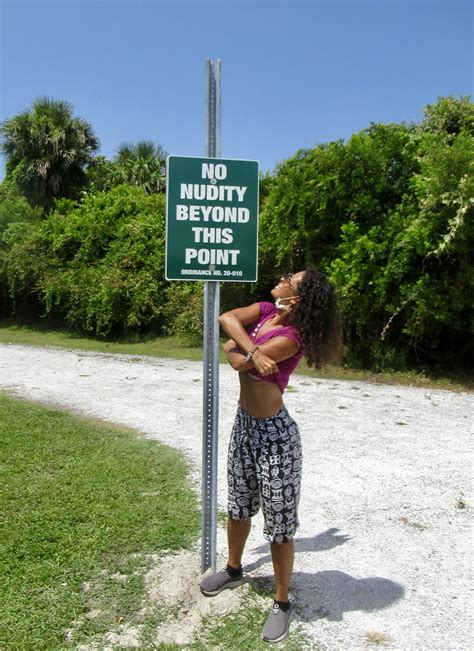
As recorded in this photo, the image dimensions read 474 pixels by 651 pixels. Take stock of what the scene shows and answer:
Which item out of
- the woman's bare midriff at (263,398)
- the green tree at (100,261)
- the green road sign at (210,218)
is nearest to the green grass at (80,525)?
the woman's bare midriff at (263,398)

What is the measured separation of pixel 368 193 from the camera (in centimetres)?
1010

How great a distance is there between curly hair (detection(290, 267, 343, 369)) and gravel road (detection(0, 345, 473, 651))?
1.31 meters

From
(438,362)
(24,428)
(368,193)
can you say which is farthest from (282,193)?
(24,428)

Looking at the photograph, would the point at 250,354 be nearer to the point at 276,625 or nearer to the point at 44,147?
the point at 276,625

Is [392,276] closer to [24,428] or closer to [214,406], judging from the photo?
[24,428]

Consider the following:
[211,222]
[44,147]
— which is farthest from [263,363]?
[44,147]

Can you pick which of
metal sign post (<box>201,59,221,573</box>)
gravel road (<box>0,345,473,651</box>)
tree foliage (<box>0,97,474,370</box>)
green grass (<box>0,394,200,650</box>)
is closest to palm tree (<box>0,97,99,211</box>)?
tree foliage (<box>0,97,474,370</box>)

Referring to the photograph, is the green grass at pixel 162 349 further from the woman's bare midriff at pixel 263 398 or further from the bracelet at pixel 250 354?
the bracelet at pixel 250 354

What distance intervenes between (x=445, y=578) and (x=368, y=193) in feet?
26.3

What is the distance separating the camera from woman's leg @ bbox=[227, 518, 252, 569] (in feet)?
9.37

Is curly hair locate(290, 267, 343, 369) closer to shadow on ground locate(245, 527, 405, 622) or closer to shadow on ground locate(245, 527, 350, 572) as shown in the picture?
shadow on ground locate(245, 527, 405, 622)

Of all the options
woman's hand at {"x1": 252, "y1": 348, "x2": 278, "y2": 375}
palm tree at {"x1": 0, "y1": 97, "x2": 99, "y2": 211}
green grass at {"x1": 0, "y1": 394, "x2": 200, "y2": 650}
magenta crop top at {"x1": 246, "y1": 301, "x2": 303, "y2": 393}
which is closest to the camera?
woman's hand at {"x1": 252, "y1": 348, "x2": 278, "y2": 375}

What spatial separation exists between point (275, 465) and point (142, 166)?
72.7 feet

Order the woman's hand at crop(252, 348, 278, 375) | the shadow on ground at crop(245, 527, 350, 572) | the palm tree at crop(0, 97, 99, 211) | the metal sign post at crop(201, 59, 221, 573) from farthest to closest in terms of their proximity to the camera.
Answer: the palm tree at crop(0, 97, 99, 211) → the shadow on ground at crop(245, 527, 350, 572) → the metal sign post at crop(201, 59, 221, 573) → the woman's hand at crop(252, 348, 278, 375)
